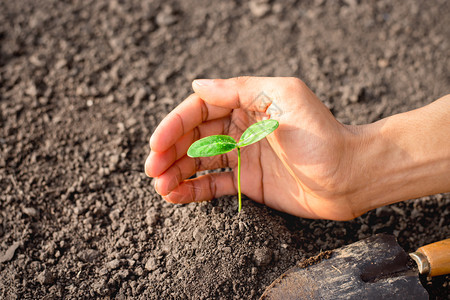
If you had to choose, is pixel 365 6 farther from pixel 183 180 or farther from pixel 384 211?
pixel 183 180

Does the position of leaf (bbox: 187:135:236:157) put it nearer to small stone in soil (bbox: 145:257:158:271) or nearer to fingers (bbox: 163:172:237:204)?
fingers (bbox: 163:172:237:204)

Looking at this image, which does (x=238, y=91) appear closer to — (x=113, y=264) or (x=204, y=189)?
(x=204, y=189)

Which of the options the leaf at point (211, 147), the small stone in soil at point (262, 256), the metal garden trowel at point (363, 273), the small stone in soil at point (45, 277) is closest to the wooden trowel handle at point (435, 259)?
the metal garden trowel at point (363, 273)

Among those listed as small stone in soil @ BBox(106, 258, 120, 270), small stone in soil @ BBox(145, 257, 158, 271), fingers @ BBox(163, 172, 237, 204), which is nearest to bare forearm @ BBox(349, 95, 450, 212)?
fingers @ BBox(163, 172, 237, 204)

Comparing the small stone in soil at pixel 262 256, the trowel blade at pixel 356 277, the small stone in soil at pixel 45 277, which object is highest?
the small stone in soil at pixel 45 277

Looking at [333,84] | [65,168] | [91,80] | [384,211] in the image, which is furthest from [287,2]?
[65,168]

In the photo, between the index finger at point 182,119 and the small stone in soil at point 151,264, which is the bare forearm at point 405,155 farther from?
the small stone in soil at point 151,264

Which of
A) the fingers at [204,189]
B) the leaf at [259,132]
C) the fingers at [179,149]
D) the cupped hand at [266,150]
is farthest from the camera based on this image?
the fingers at [204,189]
